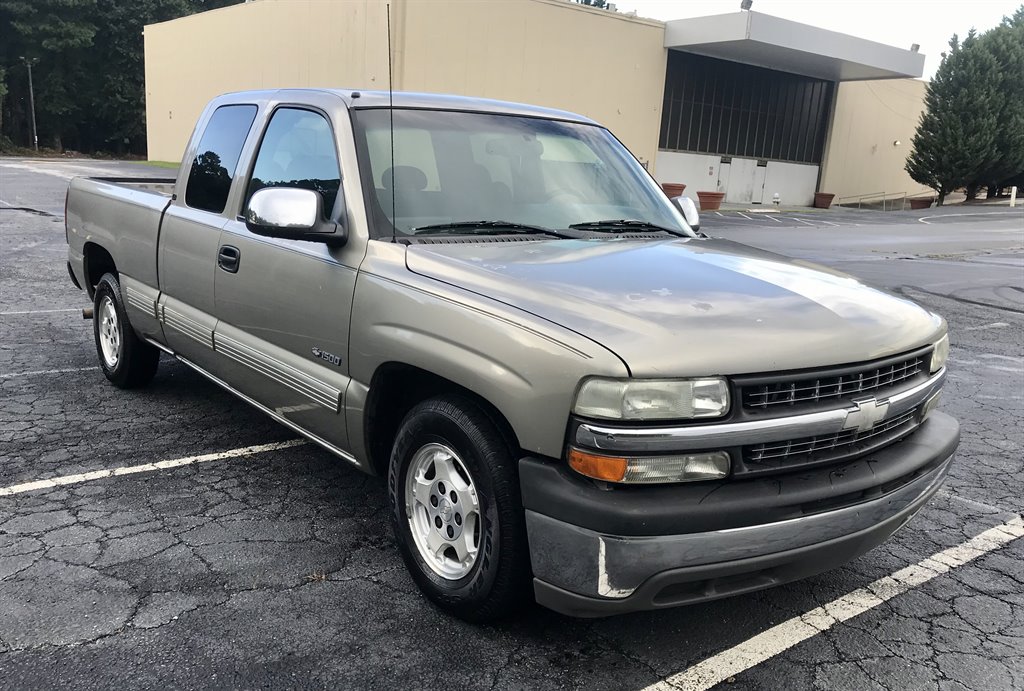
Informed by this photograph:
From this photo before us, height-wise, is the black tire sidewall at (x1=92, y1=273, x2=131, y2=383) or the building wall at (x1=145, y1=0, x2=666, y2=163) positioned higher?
the building wall at (x1=145, y1=0, x2=666, y2=163)

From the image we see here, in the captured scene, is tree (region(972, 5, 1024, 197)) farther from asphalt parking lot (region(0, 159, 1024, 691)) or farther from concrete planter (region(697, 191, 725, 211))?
asphalt parking lot (region(0, 159, 1024, 691))

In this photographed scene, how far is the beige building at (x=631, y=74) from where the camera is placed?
1076 inches

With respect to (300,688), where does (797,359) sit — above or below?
above

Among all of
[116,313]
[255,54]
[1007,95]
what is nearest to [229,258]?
[116,313]

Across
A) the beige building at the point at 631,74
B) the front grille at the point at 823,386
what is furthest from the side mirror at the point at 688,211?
the beige building at the point at 631,74

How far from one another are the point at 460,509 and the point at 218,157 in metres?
2.73

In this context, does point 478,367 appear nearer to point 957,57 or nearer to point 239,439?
point 239,439

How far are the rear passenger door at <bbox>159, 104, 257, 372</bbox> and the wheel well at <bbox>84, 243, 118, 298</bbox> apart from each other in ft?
4.34

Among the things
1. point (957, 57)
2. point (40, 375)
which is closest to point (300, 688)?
point (40, 375)

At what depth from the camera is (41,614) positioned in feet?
9.70

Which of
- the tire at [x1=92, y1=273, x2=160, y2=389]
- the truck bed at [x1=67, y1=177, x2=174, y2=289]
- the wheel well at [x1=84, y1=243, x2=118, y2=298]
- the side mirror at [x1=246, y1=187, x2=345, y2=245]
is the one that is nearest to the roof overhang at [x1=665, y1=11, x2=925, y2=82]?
the truck bed at [x1=67, y1=177, x2=174, y2=289]

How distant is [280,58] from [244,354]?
31.3 metres

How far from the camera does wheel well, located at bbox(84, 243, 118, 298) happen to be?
585 centimetres

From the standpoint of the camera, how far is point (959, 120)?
38719 mm
